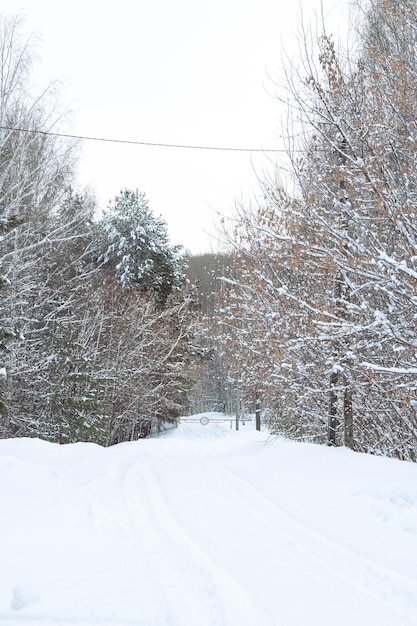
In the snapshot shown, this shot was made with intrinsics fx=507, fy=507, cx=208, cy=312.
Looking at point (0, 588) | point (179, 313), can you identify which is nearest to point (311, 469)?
point (0, 588)

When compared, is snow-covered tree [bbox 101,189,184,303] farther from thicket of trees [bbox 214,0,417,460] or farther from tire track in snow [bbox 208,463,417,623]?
tire track in snow [bbox 208,463,417,623]

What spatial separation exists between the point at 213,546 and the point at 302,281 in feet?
19.6

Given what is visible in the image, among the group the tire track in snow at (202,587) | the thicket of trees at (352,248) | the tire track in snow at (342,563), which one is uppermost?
the thicket of trees at (352,248)

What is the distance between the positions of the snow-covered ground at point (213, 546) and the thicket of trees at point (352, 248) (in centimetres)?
134

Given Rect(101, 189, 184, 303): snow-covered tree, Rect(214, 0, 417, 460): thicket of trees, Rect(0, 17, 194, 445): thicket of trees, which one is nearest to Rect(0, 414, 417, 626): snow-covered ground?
Rect(214, 0, 417, 460): thicket of trees

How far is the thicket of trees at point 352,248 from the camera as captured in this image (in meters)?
6.03

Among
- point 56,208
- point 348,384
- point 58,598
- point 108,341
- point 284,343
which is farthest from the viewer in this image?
point 108,341

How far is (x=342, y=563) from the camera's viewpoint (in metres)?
3.78

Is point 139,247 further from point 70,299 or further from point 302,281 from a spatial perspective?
point 302,281

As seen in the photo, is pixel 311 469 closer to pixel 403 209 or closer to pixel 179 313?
pixel 403 209

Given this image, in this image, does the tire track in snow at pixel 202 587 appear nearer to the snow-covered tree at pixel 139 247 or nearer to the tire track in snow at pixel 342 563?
the tire track in snow at pixel 342 563

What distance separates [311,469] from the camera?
23.4 feet

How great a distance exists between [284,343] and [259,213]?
7.39ft

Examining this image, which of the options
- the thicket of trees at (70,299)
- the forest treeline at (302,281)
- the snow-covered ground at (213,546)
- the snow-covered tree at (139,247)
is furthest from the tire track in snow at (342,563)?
the snow-covered tree at (139,247)
